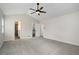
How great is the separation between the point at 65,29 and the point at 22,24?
A: 4.33 metres

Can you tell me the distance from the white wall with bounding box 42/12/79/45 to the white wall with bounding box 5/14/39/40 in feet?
6.78

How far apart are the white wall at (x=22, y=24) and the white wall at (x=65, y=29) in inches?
81.3

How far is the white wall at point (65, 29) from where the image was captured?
591 centimetres

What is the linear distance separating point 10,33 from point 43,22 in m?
3.35

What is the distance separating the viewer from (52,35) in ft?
26.6

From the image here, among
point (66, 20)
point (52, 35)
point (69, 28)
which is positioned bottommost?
point (52, 35)

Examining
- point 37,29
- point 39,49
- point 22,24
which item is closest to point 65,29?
point 39,49

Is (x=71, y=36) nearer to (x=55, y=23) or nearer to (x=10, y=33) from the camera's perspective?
(x=55, y=23)

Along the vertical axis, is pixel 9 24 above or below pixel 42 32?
above

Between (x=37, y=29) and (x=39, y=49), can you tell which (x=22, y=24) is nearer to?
(x=37, y=29)

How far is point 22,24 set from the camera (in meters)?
9.40

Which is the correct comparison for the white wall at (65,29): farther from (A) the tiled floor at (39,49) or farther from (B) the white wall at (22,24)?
(B) the white wall at (22,24)
